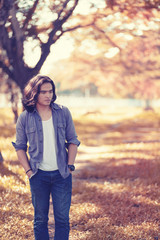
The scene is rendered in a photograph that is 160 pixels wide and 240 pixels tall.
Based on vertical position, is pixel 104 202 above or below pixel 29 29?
below

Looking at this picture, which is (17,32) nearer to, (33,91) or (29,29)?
(29,29)

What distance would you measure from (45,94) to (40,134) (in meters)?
0.40

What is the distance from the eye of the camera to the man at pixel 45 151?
11.4ft

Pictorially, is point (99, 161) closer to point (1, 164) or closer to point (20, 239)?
point (1, 164)

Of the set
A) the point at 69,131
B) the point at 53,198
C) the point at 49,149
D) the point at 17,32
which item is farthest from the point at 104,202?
the point at 17,32

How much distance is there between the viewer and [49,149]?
11.5 ft

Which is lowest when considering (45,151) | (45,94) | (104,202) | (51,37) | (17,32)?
(104,202)

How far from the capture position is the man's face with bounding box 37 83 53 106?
3517 millimetres

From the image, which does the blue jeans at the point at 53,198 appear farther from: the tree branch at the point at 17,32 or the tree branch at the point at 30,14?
the tree branch at the point at 30,14

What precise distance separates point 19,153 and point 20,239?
1.34 metres

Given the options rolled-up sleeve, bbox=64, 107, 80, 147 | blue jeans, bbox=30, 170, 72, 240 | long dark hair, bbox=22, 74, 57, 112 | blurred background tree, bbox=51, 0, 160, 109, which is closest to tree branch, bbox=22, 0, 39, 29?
blurred background tree, bbox=51, 0, 160, 109

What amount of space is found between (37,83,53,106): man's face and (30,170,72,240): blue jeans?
2.29 ft

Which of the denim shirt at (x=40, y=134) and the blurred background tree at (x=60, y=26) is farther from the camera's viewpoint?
the blurred background tree at (x=60, y=26)

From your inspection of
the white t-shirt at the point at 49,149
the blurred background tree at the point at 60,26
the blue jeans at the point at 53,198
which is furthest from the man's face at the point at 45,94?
the blurred background tree at the point at 60,26
